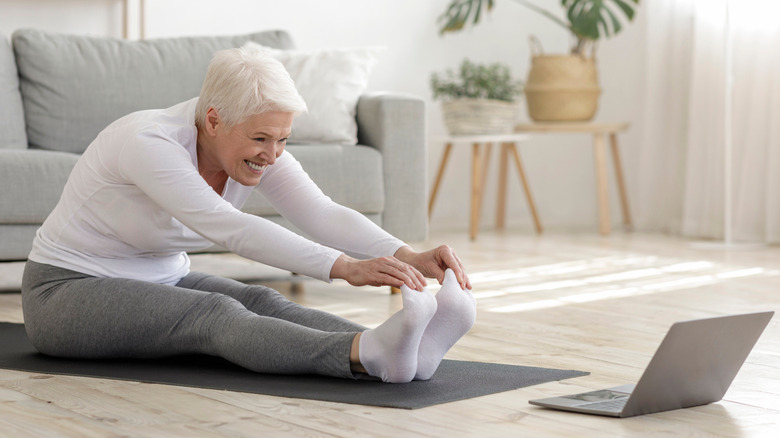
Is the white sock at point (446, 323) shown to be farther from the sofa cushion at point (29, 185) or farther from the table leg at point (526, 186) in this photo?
the table leg at point (526, 186)

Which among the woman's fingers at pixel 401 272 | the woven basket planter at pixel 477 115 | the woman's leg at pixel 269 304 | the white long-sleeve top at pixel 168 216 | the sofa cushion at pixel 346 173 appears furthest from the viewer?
the woven basket planter at pixel 477 115

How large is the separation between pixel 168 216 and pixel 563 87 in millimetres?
3219

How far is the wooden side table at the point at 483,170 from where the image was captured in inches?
186

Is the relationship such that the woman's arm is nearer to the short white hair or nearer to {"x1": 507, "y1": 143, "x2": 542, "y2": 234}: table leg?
the short white hair

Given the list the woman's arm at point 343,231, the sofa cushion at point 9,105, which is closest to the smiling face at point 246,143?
the woman's arm at point 343,231

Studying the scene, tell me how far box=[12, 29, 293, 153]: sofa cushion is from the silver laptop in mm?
2230

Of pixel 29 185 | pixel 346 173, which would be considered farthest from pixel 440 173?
pixel 29 185

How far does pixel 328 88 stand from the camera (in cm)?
346

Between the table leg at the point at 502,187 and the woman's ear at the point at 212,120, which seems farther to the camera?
the table leg at the point at 502,187

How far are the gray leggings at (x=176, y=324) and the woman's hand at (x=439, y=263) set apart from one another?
0.51ft

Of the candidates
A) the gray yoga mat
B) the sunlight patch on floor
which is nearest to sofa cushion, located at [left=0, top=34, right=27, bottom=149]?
the gray yoga mat

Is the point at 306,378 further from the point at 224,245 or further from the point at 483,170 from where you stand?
the point at 483,170

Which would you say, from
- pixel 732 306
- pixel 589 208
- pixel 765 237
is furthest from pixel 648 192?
pixel 732 306

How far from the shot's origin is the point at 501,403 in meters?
1.65
